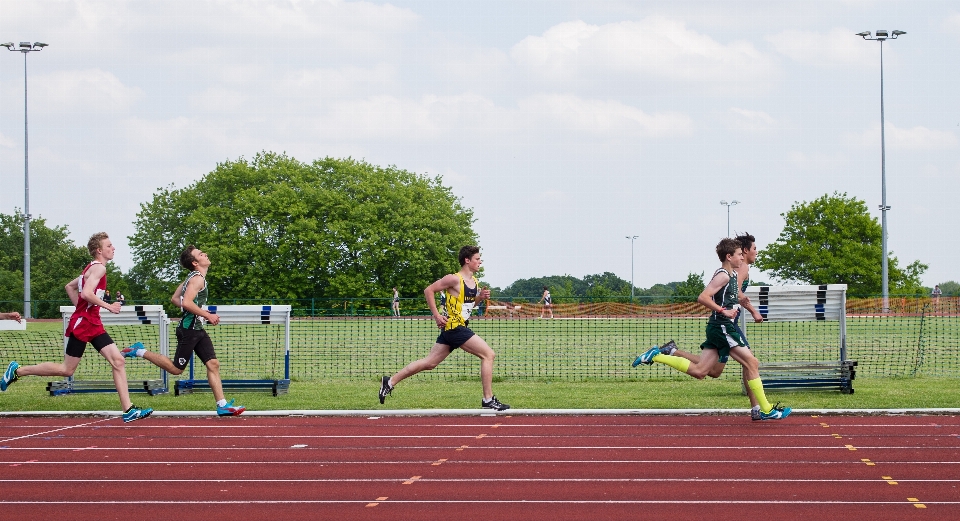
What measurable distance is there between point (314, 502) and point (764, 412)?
5071mm

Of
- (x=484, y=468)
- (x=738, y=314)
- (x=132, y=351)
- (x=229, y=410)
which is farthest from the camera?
(x=132, y=351)

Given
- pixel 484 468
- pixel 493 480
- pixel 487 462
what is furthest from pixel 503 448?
pixel 493 480

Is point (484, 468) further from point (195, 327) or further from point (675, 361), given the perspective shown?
point (195, 327)

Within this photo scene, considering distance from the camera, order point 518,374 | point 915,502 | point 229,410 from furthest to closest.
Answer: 1. point 518,374
2. point 229,410
3. point 915,502

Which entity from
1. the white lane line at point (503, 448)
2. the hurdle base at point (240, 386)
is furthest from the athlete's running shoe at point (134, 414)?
the hurdle base at point (240, 386)

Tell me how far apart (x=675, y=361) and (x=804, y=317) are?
3.06 meters

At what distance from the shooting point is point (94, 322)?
10703 millimetres

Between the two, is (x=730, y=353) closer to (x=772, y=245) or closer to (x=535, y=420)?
(x=535, y=420)

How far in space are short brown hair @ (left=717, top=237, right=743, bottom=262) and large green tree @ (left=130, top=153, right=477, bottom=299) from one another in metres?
53.8

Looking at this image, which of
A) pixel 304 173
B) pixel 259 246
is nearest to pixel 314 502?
pixel 259 246

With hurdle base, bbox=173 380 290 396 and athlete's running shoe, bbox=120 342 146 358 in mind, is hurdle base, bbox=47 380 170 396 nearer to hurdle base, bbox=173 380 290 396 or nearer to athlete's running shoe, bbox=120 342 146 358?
hurdle base, bbox=173 380 290 396

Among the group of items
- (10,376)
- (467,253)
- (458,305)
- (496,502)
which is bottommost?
(496,502)

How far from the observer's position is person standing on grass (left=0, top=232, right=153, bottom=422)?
10523 mm

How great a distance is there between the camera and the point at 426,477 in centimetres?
768
